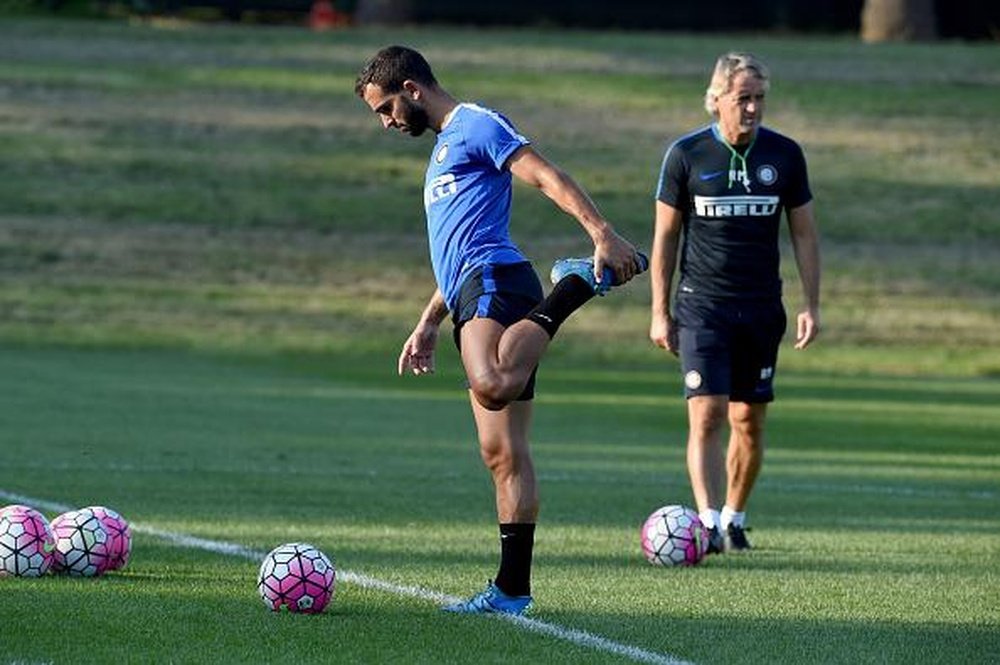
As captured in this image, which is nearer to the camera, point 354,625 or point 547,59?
point 354,625

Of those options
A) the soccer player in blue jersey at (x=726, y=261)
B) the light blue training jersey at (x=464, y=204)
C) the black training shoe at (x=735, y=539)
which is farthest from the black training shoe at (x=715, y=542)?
the light blue training jersey at (x=464, y=204)

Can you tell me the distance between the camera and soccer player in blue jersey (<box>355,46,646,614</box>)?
368 inches

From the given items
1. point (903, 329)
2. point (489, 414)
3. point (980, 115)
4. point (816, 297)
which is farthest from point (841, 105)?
point (489, 414)

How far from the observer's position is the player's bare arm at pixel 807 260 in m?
12.2

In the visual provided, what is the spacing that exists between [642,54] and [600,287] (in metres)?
36.1

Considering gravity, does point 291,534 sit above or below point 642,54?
below

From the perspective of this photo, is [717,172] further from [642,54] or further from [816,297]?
[642,54]

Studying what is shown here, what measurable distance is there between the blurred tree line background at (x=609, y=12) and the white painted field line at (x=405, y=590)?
3725cm

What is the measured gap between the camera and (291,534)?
12.2 metres

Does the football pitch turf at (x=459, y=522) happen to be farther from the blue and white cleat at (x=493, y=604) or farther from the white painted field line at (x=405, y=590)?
the blue and white cleat at (x=493, y=604)

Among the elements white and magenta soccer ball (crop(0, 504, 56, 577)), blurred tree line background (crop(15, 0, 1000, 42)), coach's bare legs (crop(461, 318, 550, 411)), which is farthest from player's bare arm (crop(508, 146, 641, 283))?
blurred tree line background (crop(15, 0, 1000, 42))

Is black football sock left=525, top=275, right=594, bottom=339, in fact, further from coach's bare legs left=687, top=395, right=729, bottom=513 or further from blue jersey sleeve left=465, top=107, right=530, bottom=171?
coach's bare legs left=687, top=395, right=729, bottom=513

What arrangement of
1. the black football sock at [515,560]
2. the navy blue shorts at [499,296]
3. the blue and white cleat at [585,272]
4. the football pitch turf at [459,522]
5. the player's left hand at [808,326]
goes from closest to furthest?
the football pitch turf at [459,522] < the blue and white cleat at [585,272] < the navy blue shorts at [499,296] < the black football sock at [515,560] < the player's left hand at [808,326]

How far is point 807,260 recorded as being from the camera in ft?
40.2
